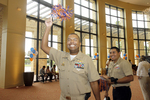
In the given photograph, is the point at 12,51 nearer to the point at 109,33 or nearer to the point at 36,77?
the point at 36,77

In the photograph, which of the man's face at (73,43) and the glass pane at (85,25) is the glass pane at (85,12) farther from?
the man's face at (73,43)

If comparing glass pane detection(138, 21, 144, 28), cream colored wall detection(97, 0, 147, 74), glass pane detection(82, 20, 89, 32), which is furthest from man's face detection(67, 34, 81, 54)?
glass pane detection(138, 21, 144, 28)

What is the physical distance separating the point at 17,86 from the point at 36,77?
175 cm

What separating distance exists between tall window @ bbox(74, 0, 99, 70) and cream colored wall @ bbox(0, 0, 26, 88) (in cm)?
521

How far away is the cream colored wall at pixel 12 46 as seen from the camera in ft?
19.2

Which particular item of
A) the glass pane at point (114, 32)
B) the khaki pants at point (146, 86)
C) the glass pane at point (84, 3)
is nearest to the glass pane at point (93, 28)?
the glass pane at point (84, 3)

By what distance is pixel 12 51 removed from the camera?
6.06 meters

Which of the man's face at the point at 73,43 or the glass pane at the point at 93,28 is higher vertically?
the glass pane at the point at 93,28

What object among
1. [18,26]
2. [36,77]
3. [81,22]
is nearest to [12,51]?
[18,26]

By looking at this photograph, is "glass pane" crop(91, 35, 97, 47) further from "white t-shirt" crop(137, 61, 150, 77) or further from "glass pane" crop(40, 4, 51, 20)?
"white t-shirt" crop(137, 61, 150, 77)

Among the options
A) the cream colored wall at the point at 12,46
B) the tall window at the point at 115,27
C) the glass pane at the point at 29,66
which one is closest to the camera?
the cream colored wall at the point at 12,46

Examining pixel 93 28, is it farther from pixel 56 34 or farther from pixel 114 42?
pixel 56 34

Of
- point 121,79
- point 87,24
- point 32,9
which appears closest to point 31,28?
point 32,9

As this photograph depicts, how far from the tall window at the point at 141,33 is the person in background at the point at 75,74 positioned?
1516 cm
